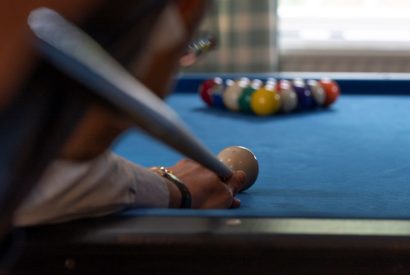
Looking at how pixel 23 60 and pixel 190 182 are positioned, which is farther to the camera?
pixel 190 182

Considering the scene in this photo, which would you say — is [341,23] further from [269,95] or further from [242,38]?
[269,95]

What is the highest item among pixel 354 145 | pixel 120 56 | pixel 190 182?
pixel 120 56

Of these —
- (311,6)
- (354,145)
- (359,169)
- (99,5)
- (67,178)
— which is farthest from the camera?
(311,6)

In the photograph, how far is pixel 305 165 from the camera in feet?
4.50

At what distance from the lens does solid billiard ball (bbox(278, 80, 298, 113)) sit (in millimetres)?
2016

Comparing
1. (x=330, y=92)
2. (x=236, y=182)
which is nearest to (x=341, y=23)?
(x=330, y=92)

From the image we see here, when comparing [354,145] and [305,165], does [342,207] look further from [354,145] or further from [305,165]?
[354,145]

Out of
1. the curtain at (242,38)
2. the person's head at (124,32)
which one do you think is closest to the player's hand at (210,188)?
the person's head at (124,32)

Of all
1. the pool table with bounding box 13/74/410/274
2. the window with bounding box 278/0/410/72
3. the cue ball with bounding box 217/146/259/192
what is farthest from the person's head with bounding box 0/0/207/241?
the window with bounding box 278/0/410/72

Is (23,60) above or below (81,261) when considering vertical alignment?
above

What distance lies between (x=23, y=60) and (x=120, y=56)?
0.07 metres

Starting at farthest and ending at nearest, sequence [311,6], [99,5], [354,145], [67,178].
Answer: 1. [311,6]
2. [354,145]
3. [67,178]
4. [99,5]

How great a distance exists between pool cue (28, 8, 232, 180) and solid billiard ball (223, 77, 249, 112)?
1.59m

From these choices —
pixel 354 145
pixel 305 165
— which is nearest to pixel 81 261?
pixel 305 165
